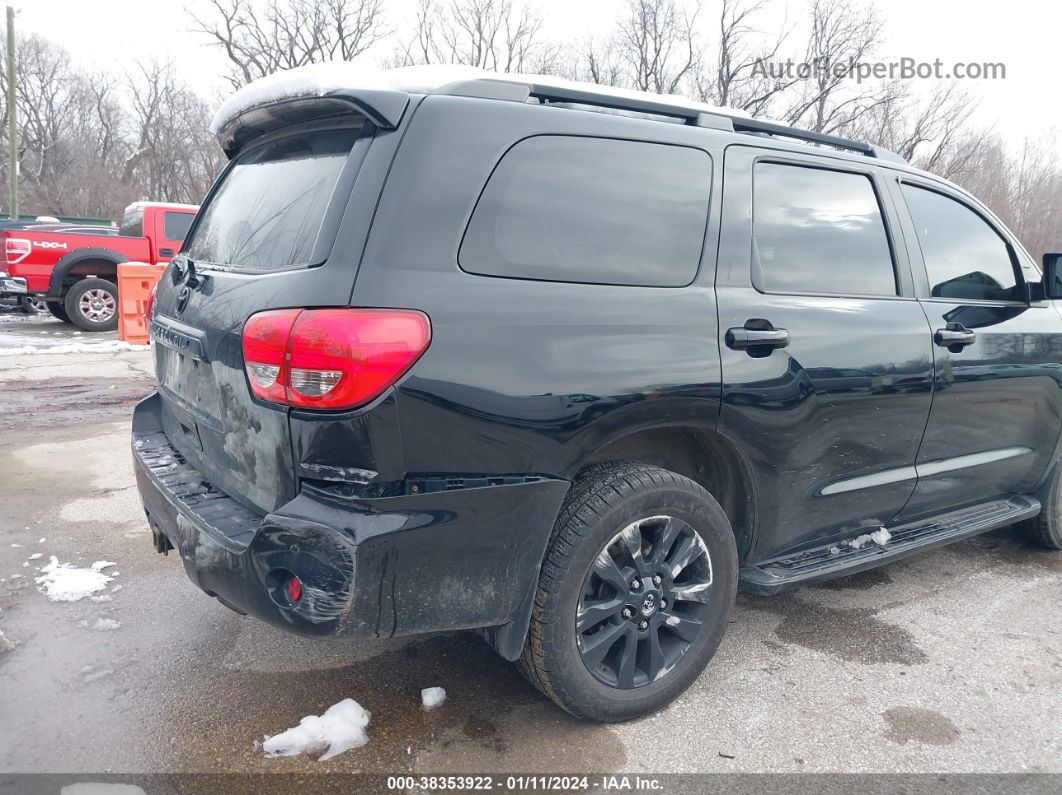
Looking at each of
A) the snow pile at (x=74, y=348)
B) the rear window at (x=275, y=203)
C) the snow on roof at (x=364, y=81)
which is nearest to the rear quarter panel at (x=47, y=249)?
the snow pile at (x=74, y=348)

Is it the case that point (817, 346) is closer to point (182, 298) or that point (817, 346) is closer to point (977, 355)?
point (977, 355)

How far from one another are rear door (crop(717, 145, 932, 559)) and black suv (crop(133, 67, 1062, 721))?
1cm

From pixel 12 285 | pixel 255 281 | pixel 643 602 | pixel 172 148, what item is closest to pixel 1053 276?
pixel 643 602

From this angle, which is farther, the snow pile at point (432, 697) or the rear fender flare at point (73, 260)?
the rear fender flare at point (73, 260)

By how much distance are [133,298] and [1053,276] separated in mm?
11546

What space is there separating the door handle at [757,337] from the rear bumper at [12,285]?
13.9 metres

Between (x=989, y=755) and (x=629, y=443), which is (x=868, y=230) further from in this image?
(x=989, y=755)

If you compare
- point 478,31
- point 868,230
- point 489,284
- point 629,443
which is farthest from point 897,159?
point 478,31

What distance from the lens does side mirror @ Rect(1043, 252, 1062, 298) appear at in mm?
3513

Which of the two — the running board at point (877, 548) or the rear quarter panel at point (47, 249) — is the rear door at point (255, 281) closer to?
the running board at point (877, 548)

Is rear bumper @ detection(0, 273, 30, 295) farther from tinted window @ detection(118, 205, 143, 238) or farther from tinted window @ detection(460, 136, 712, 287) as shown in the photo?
tinted window @ detection(460, 136, 712, 287)

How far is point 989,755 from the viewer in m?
2.32

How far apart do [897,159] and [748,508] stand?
186cm

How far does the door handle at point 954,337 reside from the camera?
308 centimetres
